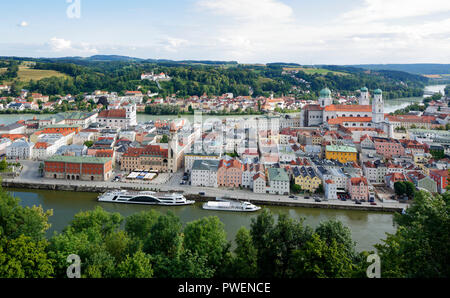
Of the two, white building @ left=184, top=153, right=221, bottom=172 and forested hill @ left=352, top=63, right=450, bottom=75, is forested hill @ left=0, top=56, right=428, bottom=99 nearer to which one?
white building @ left=184, top=153, right=221, bottom=172

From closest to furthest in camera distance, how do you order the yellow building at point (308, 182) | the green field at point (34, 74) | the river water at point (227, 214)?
the river water at point (227, 214) → the yellow building at point (308, 182) → the green field at point (34, 74)

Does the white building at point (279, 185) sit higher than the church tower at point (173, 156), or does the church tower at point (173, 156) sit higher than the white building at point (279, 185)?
the church tower at point (173, 156)

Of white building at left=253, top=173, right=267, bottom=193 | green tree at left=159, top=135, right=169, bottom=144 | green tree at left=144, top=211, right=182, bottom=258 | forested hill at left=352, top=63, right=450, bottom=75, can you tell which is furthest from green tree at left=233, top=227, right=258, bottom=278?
forested hill at left=352, top=63, right=450, bottom=75

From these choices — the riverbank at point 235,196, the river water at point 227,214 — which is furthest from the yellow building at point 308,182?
the river water at point 227,214

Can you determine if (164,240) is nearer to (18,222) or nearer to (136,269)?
(136,269)

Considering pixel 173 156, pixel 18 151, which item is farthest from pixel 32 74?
pixel 173 156

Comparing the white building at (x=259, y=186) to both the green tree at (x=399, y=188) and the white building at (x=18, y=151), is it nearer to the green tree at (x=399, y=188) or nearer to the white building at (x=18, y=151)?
the green tree at (x=399, y=188)
